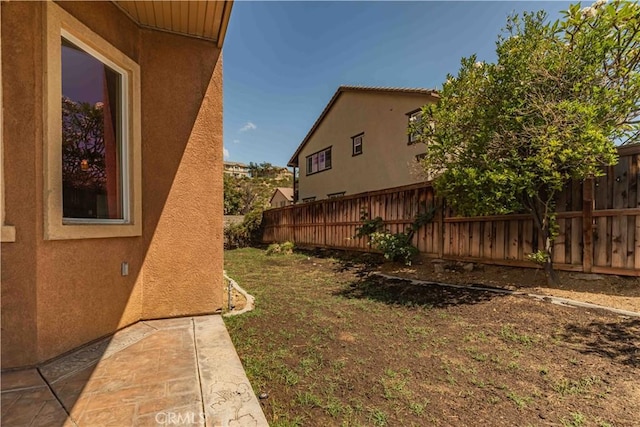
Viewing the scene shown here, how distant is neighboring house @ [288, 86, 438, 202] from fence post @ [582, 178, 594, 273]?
5.98 meters

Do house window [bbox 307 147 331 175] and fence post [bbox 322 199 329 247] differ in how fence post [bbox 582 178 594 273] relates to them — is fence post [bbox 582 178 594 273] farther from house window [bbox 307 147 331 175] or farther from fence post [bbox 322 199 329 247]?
house window [bbox 307 147 331 175]

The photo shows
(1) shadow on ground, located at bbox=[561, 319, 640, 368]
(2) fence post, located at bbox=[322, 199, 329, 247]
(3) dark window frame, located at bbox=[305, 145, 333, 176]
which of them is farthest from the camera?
(3) dark window frame, located at bbox=[305, 145, 333, 176]

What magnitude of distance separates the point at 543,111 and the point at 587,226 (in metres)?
2.07

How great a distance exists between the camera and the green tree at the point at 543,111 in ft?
14.3

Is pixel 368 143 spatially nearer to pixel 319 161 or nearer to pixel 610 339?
pixel 319 161

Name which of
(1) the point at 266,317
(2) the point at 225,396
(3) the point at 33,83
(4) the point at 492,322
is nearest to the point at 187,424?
(2) the point at 225,396

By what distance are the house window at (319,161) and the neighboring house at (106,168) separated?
13.8 metres

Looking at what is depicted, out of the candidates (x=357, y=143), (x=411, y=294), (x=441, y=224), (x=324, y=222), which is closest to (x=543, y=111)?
(x=441, y=224)

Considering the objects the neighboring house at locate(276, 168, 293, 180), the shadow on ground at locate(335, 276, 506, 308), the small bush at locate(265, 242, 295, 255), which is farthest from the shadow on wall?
the neighboring house at locate(276, 168, 293, 180)

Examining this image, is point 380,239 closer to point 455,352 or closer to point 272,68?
point 455,352

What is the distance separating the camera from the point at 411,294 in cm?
543

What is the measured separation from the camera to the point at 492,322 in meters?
3.98

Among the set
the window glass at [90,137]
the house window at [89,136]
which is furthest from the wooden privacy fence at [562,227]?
the window glass at [90,137]

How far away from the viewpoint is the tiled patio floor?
6.58 feet
